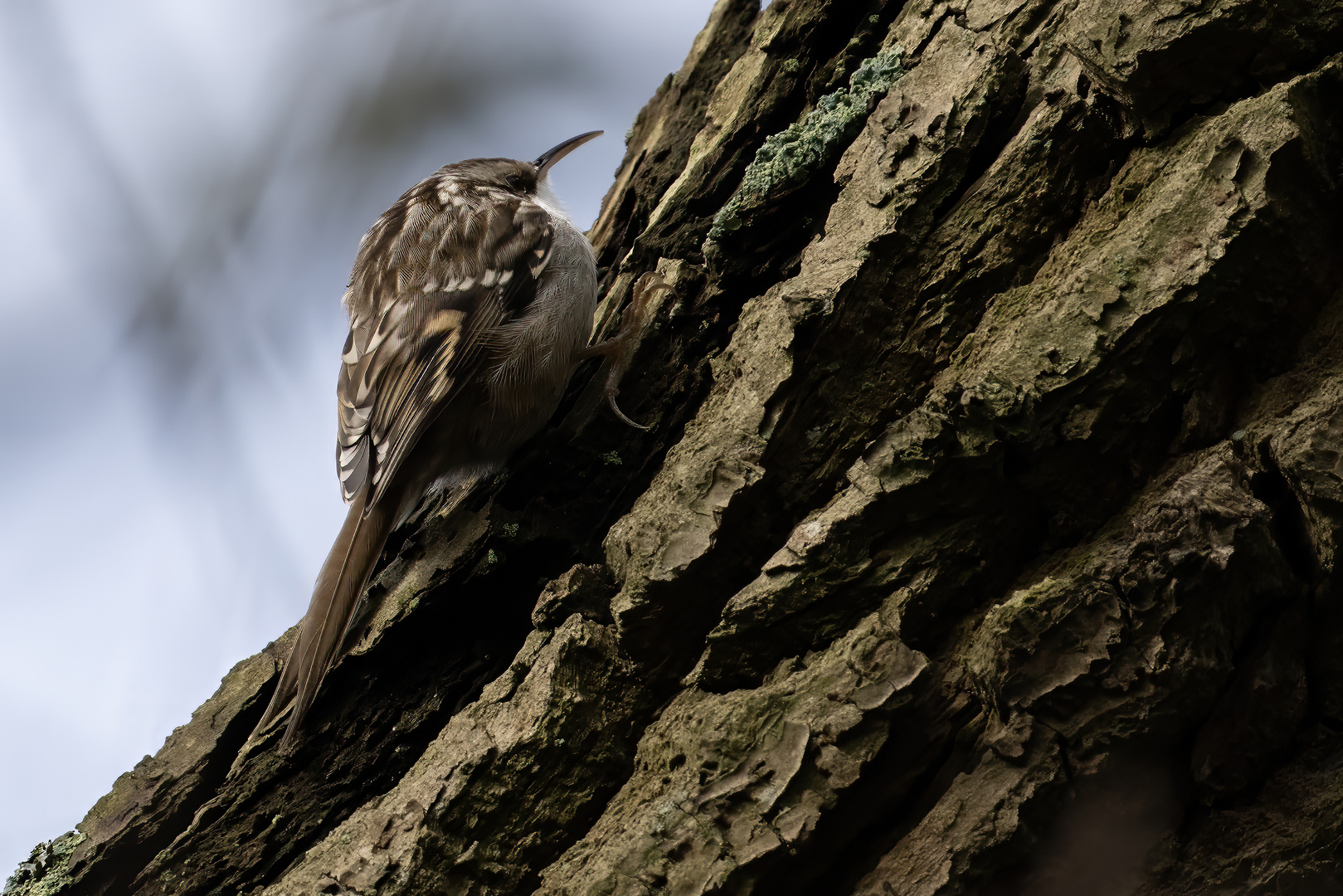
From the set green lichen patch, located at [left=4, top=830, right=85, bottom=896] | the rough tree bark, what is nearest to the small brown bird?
the rough tree bark

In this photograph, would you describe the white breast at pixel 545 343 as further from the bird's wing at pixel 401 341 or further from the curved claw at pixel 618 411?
the curved claw at pixel 618 411

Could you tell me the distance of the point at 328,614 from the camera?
1905 millimetres

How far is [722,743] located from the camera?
1246 millimetres

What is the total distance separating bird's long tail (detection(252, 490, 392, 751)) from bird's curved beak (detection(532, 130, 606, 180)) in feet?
6.27

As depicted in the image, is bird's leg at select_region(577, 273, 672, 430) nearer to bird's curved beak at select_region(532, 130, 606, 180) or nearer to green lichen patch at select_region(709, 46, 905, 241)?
green lichen patch at select_region(709, 46, 905, 241)

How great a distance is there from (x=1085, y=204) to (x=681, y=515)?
0.82 metres

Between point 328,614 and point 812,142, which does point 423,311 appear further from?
point 812,142

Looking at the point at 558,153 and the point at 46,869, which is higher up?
the point at 558,153

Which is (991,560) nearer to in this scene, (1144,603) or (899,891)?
(1144,603)

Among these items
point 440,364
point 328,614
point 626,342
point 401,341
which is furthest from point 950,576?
point 401,341

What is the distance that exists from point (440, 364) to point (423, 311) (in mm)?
273

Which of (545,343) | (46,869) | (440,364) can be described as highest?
(440,364)

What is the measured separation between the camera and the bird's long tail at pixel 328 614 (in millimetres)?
1830

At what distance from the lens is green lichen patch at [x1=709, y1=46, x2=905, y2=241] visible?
1.88 metres
